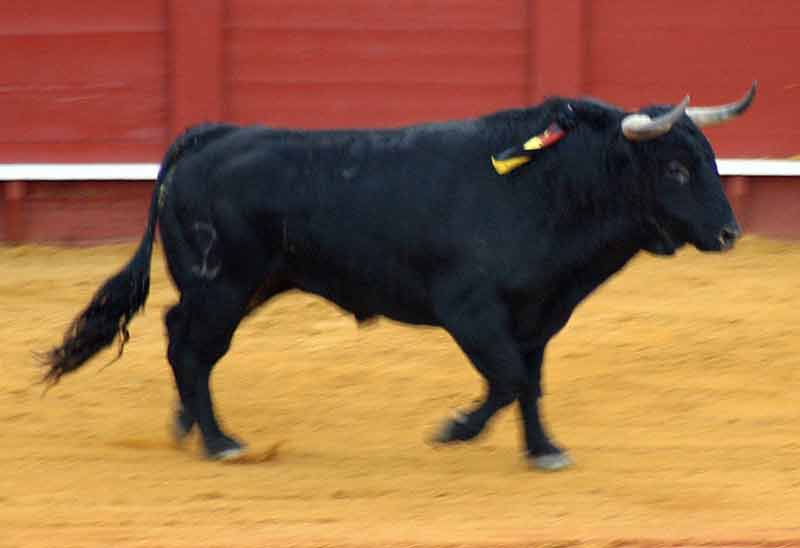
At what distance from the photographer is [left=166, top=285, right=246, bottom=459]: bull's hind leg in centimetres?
580

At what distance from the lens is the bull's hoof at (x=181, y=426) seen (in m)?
5.97

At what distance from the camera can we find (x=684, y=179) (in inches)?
216

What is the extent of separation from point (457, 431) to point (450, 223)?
602mm


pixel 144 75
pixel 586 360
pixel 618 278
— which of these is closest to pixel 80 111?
pixel 144 75

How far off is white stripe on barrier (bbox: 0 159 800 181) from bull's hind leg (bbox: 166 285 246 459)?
3.80m

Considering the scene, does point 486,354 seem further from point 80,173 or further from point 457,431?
point 80,173

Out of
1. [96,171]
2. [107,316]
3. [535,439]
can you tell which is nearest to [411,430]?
[535,439]

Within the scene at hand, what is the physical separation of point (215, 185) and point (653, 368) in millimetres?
2100

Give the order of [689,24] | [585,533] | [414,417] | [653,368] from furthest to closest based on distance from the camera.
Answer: [689,24], [653,368], [414,417], [585,533]

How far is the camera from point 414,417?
6508 mm

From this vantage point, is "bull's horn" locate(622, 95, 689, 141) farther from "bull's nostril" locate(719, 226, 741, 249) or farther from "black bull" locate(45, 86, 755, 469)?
"bull's nostril" locate(719, 226, 741, 249)

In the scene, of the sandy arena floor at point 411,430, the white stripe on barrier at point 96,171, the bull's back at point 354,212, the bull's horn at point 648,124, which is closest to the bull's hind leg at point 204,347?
the sandy arena floor at point 411,430

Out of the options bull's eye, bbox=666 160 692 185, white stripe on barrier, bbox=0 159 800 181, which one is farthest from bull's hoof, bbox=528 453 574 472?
white stripe on barrier, bbox=0 159 800 181

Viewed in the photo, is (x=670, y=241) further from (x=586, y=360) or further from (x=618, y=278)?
(x=618, y=278)
